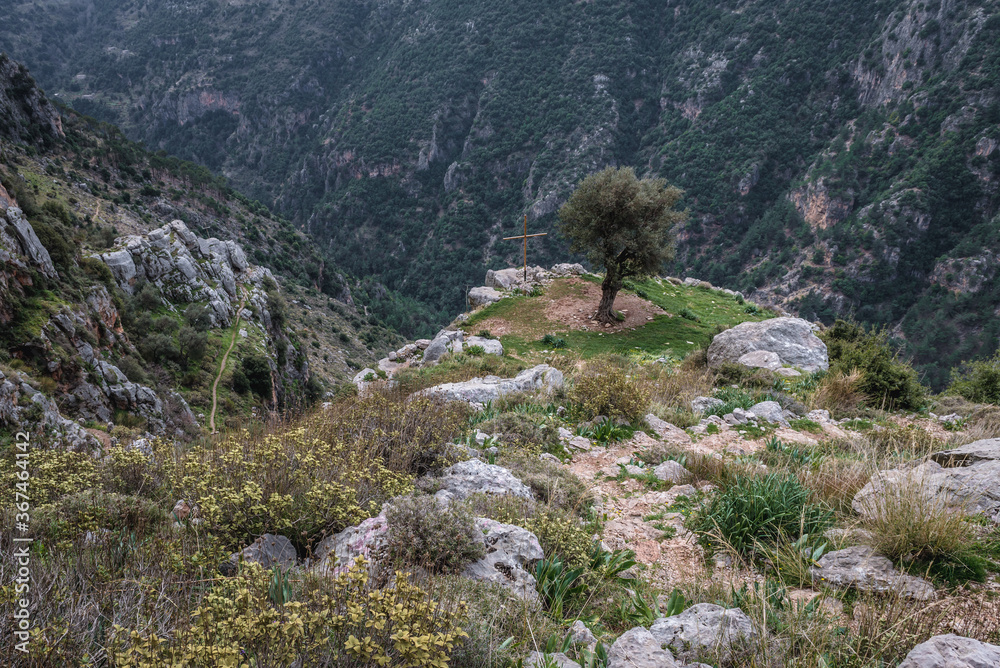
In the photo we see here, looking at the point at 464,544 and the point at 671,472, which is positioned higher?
the point at 464,544

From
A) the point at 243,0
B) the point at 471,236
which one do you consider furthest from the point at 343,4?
the point at 471,236

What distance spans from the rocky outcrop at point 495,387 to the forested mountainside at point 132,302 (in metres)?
2.92

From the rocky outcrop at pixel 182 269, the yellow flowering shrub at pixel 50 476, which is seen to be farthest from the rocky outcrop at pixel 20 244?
the yellow flowering shrub at pixel 50 476

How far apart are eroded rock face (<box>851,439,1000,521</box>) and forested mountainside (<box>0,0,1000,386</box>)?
5621 cm

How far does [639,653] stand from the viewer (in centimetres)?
267

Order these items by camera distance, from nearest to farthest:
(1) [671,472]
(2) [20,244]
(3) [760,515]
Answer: (3) [760,515]
(1) [671,472]
(2) [20,244]

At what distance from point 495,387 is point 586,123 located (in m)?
103

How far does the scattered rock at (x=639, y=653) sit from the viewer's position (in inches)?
102

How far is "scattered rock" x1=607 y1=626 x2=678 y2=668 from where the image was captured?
102 inches

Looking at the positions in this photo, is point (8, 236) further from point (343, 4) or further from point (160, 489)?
point (343, 4)

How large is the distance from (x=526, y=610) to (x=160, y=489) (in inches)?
132

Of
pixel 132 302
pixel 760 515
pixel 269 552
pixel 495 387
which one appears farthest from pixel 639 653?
pixel 132 302

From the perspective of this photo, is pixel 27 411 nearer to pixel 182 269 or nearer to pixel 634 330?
pixel 634 330

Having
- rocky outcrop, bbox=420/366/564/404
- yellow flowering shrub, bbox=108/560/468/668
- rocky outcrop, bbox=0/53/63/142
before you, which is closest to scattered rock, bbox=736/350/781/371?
rocky outcrop, bbox=420/366/564/404
